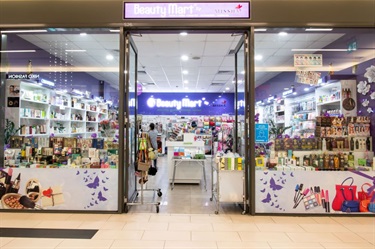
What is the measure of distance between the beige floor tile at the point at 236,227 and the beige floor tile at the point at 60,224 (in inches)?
77.0

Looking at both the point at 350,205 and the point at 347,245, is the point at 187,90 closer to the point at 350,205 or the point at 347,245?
the point at 350,205

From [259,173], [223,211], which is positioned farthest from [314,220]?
[223,211]

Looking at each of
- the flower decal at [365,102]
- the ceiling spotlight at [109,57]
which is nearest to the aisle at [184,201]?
the flower decal at [365,102]

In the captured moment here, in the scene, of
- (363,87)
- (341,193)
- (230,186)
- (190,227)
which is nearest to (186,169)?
(230,186)

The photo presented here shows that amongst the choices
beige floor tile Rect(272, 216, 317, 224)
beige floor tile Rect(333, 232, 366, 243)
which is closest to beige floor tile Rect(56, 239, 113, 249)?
beige floor tile Rect(272, 216, 317, 224)

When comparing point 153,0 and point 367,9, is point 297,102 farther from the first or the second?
point 153,0

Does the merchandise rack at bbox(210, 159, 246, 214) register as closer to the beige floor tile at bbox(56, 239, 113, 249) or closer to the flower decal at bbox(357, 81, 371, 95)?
the beige floor tile at bbox(56, 239, 113, 249)

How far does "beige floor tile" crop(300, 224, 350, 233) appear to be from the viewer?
3.46 m

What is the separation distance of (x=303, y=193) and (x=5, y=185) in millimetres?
4772

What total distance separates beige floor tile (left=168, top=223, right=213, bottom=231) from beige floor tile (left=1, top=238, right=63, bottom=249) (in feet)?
4.66

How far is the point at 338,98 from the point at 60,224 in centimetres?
565

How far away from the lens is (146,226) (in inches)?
140

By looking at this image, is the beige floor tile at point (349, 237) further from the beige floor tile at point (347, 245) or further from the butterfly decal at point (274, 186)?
the butterfly decal at point (274, 186)

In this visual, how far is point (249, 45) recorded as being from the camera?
4.16 metres
